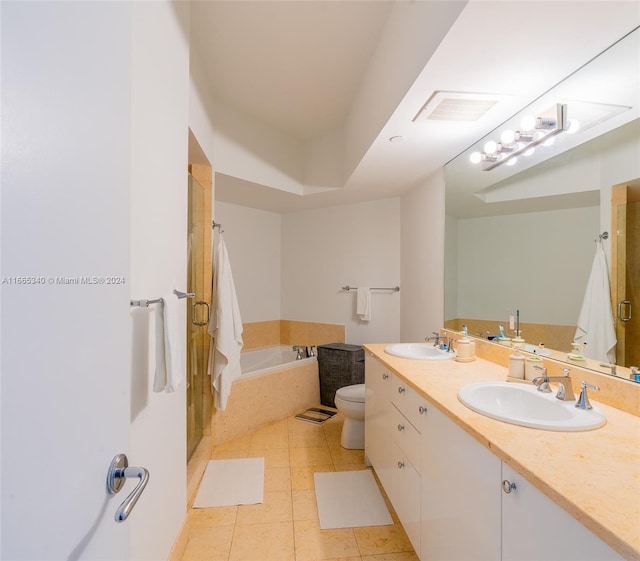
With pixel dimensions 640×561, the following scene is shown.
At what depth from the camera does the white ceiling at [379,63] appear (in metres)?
1.17

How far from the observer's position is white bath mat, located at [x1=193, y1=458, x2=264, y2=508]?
1.97 metres

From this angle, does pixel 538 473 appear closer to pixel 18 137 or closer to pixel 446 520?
pixel 446 520

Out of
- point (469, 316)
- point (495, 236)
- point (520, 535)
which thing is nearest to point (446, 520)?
point (520, 535)

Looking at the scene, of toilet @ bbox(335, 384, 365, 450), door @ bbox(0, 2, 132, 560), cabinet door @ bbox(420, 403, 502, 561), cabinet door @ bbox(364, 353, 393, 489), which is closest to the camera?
door @ bbox(0, 2, 132, 560)

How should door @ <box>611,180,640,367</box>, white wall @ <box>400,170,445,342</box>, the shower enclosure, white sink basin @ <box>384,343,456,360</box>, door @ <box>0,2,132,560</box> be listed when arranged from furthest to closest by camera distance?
white wall @ <box>400,170,445,342</box> → the shower enclosure → white sink basin @ <box>384,343,456,360</box> → door @ <box>611,180,640,367</box> → door @ <box>0,2,132,560</box>

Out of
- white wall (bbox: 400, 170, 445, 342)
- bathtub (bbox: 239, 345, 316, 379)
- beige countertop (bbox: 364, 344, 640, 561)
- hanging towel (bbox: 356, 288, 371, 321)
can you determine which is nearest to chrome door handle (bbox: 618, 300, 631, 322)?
beige countertop (bbox: 364, 344, 640, 561)

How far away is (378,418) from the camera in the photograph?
6.68 ft

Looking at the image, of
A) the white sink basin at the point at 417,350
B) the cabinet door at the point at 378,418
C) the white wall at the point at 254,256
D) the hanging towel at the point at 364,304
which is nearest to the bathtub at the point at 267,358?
the white wall at the point at 254,256

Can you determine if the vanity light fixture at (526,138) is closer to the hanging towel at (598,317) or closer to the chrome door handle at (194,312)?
the hanging towel at (598,317)

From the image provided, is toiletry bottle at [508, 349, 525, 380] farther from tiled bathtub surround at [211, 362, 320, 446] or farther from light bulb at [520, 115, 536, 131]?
tiled bathtub surround at [211, 362, 320, 446]

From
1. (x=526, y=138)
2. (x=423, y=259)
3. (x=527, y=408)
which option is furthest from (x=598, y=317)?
(x=423, y=259)

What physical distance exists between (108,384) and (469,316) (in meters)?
2.20

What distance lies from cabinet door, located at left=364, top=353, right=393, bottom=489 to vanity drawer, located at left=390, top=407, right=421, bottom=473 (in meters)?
0.08

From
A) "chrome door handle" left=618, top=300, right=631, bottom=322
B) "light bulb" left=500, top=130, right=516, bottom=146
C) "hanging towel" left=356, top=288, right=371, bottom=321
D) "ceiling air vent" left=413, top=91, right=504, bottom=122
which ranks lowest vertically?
"hanging towel" left=356, top=288, right=371, bottom=321
